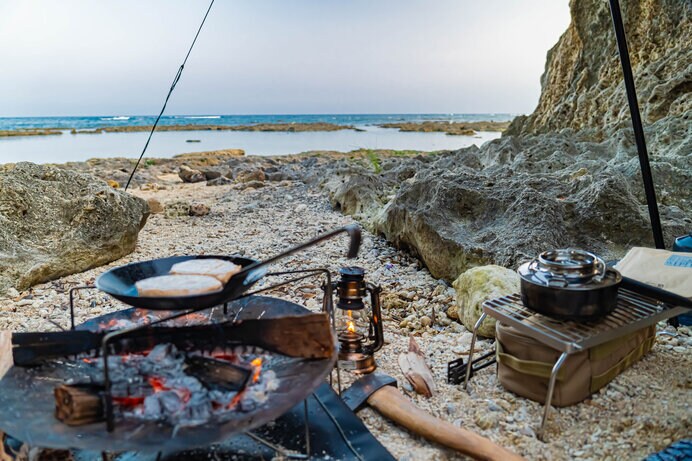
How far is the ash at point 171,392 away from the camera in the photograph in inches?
65.4

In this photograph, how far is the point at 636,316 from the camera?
92.4 inches

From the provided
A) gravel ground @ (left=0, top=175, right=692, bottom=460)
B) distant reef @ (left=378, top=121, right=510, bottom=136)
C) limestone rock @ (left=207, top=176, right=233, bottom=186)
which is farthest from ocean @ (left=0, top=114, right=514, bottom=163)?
gravel ground @ (left=0, top=175, right=692, bottom=460)

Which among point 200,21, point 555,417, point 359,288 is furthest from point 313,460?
point 200,21

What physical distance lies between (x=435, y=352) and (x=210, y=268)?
1.73m

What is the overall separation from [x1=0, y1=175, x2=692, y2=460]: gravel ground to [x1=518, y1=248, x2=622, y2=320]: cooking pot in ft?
1.80

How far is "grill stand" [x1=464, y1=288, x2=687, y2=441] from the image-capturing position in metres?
2.10

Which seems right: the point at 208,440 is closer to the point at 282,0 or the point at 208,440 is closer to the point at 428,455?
the point at 428,455

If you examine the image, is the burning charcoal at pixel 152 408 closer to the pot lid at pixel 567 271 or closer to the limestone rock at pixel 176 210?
the pot lid at pixel 567 271

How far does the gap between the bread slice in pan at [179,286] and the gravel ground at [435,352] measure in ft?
2.63

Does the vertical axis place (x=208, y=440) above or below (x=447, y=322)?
above

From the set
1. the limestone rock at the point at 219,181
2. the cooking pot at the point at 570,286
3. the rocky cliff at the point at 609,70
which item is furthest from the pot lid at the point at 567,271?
the limestone rock at the point at 219,181

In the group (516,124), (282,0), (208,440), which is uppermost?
(282,0)

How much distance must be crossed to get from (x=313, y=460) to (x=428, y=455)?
0.55m

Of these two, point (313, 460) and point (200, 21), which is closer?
point (313, 460)
